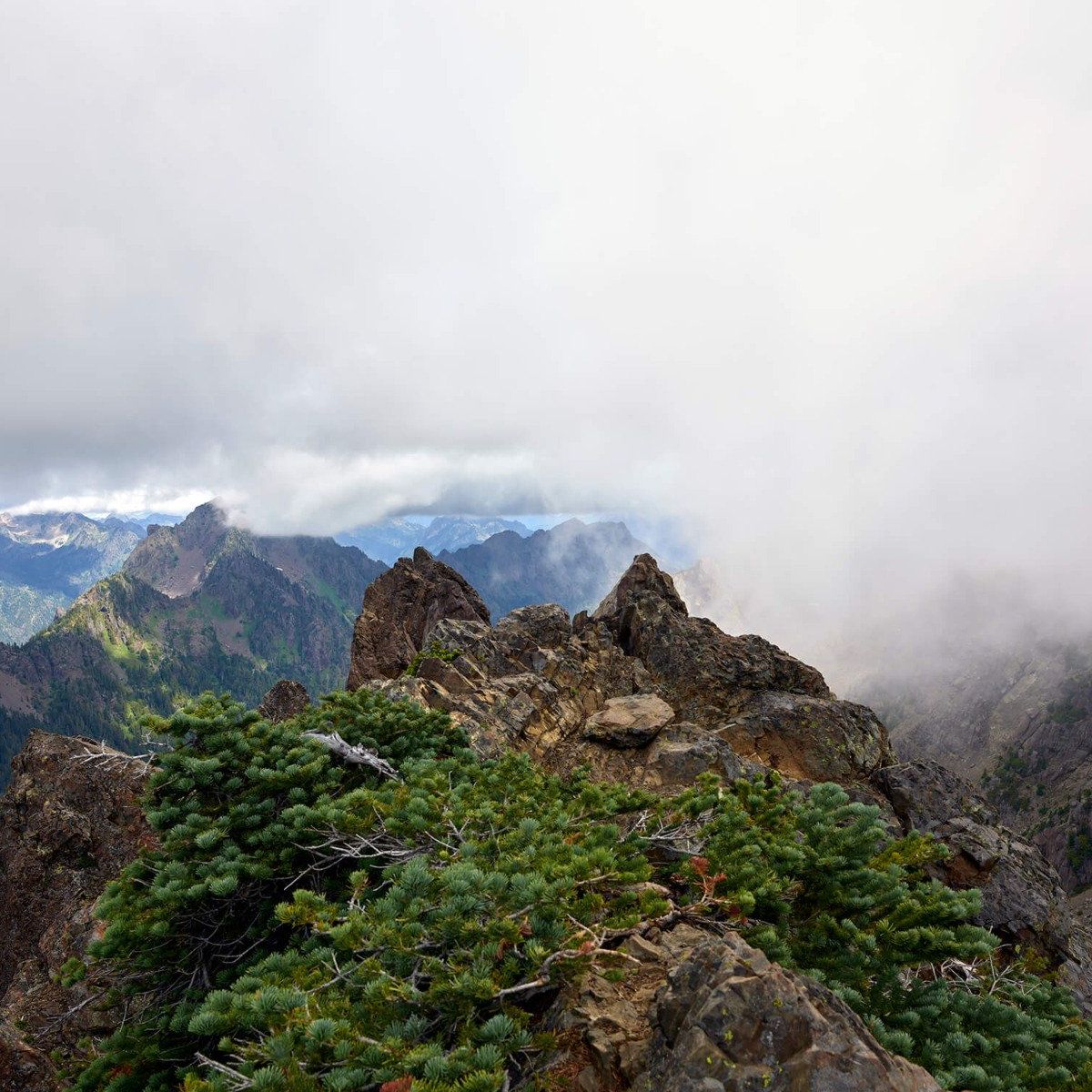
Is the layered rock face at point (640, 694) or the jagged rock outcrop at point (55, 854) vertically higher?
the layered rock face at point (640, 694)

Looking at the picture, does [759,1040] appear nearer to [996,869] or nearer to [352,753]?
[352,753]

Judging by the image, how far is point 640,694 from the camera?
44.4 meters

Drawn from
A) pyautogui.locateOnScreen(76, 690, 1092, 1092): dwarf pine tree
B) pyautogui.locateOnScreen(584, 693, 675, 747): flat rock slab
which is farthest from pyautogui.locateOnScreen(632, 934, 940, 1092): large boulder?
pyautogui.locateOnScreen(584, 693, 675, 747): flat rock slab

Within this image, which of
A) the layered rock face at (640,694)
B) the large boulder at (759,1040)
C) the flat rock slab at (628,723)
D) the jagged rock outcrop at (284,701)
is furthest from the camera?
the jagged rock outcrop at (284,701)

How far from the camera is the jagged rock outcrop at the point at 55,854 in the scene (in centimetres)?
2716

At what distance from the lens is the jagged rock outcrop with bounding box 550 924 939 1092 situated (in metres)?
8.34

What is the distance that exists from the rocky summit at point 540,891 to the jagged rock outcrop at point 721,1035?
0.12ft

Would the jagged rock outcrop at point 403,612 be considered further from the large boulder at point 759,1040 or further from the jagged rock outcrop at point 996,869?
the large boulder at point 759,1040

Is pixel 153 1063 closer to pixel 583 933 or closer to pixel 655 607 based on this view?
pixel 583 933

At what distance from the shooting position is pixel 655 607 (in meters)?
53.3

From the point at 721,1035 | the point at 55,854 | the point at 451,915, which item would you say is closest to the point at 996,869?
the point at 721,1035

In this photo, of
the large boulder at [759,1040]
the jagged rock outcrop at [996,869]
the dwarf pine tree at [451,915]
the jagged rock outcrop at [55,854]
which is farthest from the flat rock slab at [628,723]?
A: the large boulder at [759,1040]

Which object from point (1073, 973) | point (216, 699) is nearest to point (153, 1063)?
point (216, 699)

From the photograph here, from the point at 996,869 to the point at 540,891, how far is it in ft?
104
